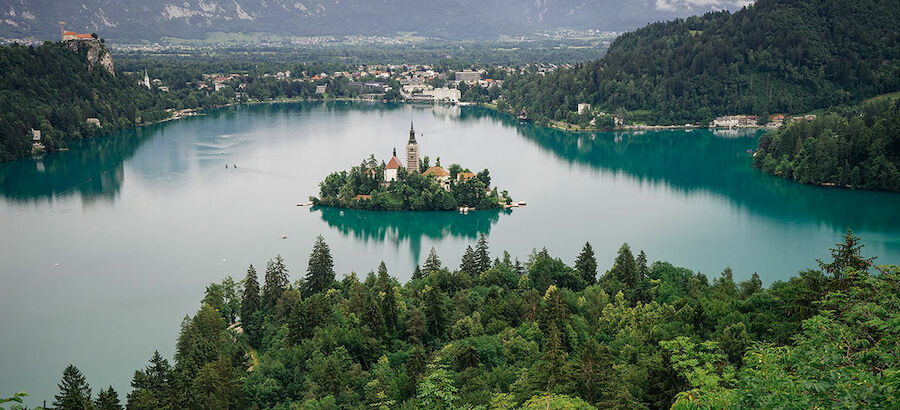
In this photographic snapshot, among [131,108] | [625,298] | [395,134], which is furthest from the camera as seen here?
[131,108]

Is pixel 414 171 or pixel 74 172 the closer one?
pixel 414 171

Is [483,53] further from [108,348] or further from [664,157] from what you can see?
[108,348]

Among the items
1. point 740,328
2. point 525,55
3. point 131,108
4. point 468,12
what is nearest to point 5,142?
point 131,108

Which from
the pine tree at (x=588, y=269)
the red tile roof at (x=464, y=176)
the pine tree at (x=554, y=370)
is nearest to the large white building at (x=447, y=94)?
the red tile roof at (x=464, y=176)

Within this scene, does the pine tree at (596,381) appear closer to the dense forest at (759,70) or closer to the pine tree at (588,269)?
the pine tree at (588,269)

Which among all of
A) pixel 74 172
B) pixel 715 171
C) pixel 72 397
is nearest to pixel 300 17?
pixel 74 172

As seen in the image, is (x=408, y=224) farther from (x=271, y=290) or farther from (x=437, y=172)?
(x=271, y=290)
